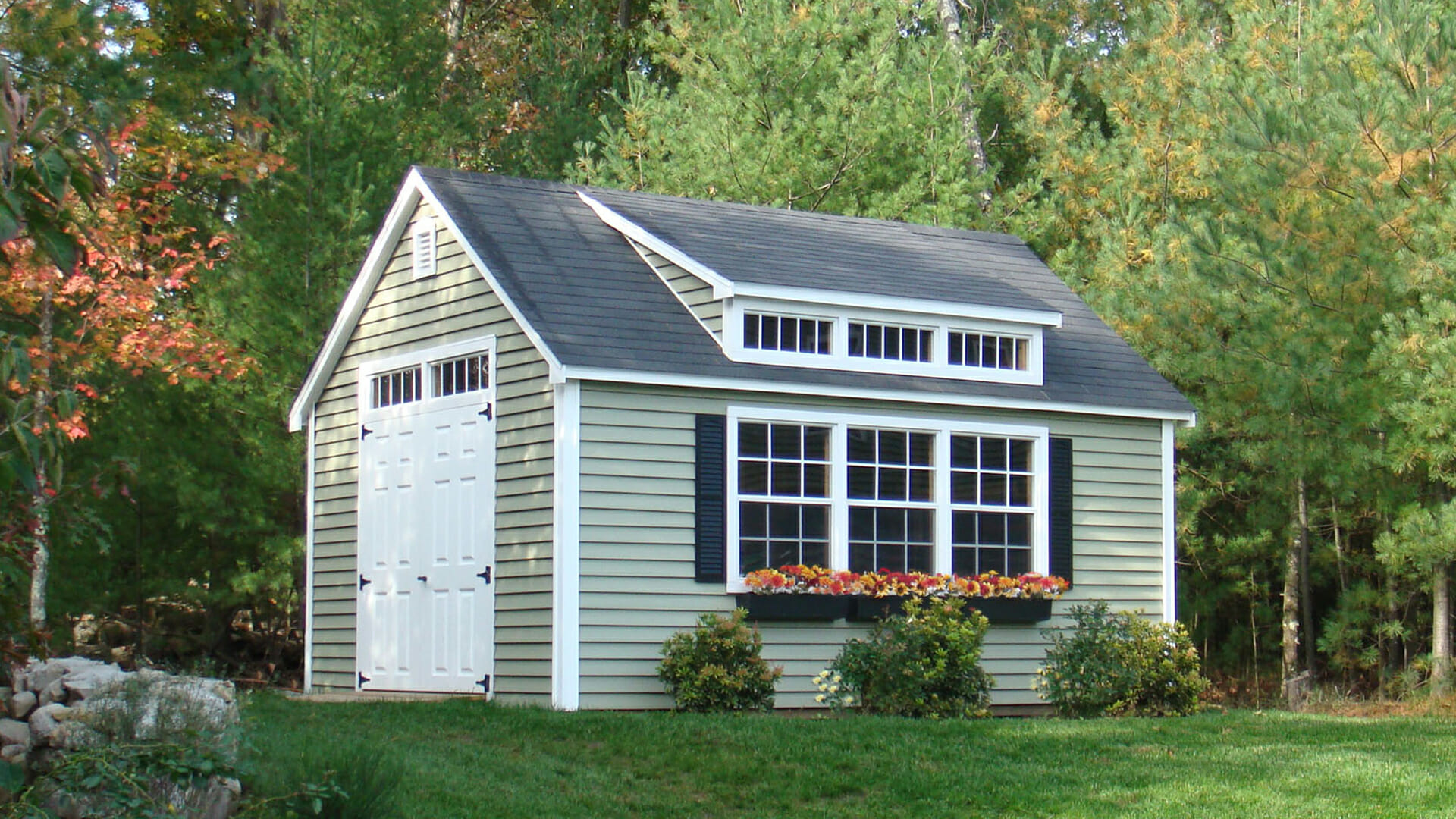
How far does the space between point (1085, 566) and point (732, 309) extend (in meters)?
3.97

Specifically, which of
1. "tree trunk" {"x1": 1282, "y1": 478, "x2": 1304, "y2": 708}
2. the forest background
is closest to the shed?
the forest background

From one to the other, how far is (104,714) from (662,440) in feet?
17.9

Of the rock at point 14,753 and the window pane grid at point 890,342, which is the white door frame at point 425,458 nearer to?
the window pane grid at point 890,342

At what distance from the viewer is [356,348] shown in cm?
1497

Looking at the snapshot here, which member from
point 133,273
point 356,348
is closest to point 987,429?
point 356,348

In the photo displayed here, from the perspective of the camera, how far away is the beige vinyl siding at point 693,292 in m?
13.3

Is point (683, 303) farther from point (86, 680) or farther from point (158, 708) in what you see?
point (158, 708)

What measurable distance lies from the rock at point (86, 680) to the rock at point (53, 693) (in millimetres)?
21

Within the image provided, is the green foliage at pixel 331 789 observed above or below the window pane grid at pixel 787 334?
below

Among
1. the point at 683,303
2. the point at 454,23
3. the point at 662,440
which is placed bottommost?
the point at 662,440

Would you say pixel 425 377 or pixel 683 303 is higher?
pixel 683 303

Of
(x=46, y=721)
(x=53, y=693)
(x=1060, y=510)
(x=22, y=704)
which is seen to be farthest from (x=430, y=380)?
(x=46, y=721)

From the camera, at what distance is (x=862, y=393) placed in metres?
13.4

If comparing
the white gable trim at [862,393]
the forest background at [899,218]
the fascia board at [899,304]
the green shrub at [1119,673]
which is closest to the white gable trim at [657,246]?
the fascia board at [899,304]
